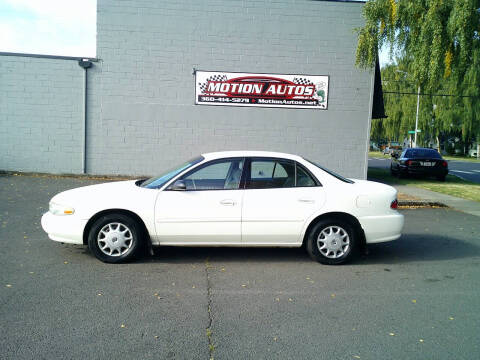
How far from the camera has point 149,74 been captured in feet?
47.1

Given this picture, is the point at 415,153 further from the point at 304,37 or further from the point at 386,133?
the point at 386,133

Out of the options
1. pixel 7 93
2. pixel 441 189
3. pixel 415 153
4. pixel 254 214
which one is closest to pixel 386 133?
pixel 415 153

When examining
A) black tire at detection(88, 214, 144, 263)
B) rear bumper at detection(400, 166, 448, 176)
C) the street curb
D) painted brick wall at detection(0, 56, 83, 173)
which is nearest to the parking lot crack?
black tire at detection(88, 214, 144, 263)

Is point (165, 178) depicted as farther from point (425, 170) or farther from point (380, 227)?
point (425, 170)

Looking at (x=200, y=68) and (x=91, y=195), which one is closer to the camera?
(x=91, y=195)

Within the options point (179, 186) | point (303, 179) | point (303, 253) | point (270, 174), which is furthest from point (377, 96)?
point (179, 186)

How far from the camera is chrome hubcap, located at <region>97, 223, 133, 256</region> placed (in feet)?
18.7

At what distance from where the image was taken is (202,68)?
47.3 ft

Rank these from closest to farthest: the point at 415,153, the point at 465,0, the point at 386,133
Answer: the point at 465,0
the point at 415,153
the point at 386,133

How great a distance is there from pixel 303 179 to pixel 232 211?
1.10 m

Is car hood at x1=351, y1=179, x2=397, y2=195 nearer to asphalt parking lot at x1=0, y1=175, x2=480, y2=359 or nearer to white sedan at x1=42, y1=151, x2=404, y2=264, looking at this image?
white sedan at x1=42, y1=151, x2=404, y2=264

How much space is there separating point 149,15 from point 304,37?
5.13 metres

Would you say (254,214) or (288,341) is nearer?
(288,341)

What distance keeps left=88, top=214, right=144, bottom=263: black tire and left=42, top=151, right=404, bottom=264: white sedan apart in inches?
0.5
